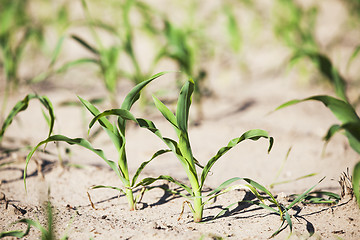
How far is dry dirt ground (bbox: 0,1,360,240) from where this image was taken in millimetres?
1334

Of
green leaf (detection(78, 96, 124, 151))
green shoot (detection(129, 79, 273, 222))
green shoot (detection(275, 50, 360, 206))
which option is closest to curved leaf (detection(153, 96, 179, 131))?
green shoot (detection(129, 79, 273, 222))

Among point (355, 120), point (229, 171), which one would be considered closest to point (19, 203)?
point (229, 171)

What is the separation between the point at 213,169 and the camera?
2.01m

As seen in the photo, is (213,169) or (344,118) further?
(213,169)

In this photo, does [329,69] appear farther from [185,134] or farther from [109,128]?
[109,128]

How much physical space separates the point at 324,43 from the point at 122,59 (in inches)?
90.6

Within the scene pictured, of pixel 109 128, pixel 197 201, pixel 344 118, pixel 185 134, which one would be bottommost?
pixel 197 201

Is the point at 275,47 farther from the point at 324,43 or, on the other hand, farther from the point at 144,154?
the point at 144,154

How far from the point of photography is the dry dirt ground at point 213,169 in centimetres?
133

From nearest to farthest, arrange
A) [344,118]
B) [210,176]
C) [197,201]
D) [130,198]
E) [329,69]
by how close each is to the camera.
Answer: [344,118] → [197,201] → [130,198] → [210,176] → [329,69]

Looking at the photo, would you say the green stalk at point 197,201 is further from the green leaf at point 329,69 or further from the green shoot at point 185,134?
the green leaf at point 329,69

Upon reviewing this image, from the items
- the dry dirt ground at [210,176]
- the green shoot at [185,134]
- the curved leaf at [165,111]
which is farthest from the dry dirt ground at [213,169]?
the curved leaf at [165,111]

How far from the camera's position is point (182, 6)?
16.4 feet

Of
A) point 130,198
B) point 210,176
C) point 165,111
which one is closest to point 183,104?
point 165,111
